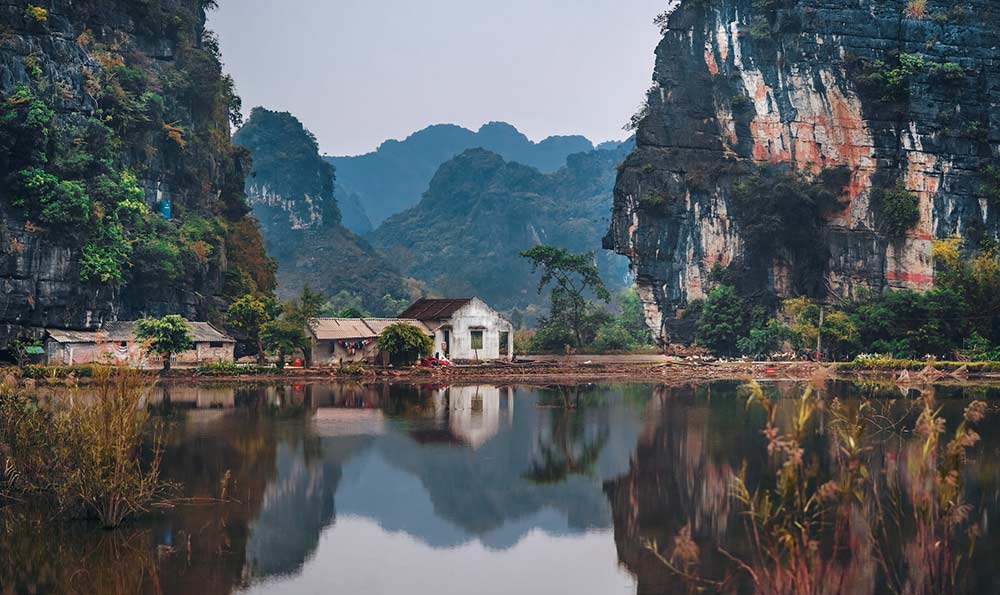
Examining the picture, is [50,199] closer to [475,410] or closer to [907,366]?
[475,410]

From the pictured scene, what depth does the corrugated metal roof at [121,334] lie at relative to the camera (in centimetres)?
4953

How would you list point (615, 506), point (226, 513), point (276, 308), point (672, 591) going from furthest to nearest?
point (276, 308)
point (615, 506)
point (226, 513)
point (672, 591)

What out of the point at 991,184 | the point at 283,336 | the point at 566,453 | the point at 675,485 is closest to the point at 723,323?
the point at 991,184

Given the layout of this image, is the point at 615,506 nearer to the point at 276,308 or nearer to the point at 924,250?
the point at 276,308

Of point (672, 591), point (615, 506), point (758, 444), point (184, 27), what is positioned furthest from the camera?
point (184, 27)

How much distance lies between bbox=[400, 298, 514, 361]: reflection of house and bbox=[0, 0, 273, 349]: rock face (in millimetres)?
15313

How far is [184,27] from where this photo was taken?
7006cm

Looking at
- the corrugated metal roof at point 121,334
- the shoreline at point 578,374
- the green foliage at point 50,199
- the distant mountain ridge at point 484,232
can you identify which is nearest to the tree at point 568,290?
the shoreline at point 578,374

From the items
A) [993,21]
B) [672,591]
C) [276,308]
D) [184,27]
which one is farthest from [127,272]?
[993,21]

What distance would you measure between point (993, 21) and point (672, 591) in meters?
62.2

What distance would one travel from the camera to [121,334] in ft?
174

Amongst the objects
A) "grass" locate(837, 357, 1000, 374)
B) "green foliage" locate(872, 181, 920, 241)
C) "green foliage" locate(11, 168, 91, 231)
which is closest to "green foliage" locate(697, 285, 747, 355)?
"green foliage" locate(872, 181, 920, 241)

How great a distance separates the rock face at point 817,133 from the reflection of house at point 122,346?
33.9m

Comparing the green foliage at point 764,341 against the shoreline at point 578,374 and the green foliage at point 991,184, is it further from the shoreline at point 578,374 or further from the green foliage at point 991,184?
the green foliage at point 991,184
